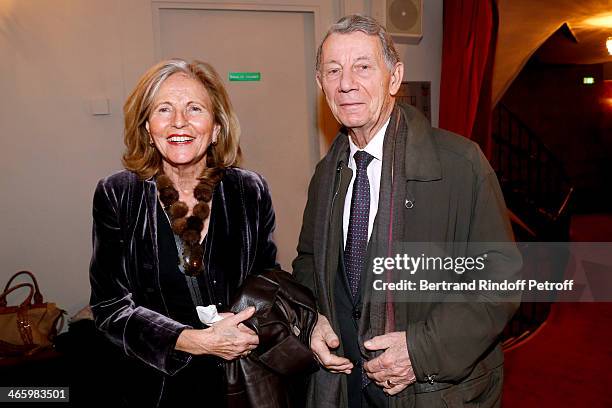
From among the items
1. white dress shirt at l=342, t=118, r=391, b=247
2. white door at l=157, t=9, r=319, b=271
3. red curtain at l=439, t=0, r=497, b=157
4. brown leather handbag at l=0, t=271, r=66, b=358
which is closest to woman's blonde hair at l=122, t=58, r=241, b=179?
white dress shirt at l=342, t=118, r=391, b=247

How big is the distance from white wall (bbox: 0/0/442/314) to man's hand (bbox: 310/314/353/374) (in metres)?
2.33

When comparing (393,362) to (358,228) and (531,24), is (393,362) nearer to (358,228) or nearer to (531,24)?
(358,228)

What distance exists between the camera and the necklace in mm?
1558

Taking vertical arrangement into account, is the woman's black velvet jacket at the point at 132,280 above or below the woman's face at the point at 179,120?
below

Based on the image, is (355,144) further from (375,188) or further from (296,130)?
(296,130)

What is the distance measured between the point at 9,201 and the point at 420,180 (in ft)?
9.16

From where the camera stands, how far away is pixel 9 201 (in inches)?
127

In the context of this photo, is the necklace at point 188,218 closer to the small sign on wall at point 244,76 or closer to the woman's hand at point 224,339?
the woman's hand at point 224,339

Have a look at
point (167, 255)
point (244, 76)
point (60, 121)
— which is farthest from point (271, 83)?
point (167, 255)

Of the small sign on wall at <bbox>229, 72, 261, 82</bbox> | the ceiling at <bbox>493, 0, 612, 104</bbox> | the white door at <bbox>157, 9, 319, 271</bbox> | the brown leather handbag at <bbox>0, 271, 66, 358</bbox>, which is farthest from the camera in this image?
the ceiling at <bbox>493, 0, 612, 104</bbox>

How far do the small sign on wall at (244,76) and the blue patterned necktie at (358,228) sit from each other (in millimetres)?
2355

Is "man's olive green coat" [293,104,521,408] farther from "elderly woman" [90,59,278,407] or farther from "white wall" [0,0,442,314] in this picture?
"white wall" [0,0,442,314]

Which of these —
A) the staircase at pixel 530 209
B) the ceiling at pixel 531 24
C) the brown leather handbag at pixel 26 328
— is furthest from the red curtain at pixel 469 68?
the brown leather handbag at pixel 26 328

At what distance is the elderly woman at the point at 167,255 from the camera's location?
1524 millimetres
